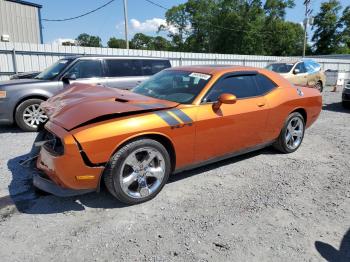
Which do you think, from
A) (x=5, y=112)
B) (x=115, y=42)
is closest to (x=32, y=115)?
(x=5, y=112)

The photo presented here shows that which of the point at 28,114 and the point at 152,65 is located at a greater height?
the point at 152,65

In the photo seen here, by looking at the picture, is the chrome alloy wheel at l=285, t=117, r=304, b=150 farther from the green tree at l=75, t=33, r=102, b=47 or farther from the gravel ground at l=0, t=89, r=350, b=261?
the green tree at l=75, t=33, r=102, b=47

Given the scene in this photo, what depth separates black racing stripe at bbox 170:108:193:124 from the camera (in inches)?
134

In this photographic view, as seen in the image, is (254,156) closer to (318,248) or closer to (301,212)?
(301,212)

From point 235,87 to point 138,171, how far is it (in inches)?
74.9

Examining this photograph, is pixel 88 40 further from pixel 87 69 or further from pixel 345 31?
pixel 87 69

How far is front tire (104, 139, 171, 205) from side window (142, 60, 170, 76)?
5.01 meters

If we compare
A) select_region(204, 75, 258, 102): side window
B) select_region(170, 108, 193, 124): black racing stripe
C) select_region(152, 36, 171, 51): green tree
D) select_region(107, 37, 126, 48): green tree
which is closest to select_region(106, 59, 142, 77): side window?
select_region(204, 75, 258, 102): side window

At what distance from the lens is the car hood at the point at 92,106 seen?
298 cm

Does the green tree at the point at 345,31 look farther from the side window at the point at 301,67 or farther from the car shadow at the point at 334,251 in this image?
the car shadow at the point at 334,251

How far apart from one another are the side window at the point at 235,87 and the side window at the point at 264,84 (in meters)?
0.10

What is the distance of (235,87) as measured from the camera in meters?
4.15

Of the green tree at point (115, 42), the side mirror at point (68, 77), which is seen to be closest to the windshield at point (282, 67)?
the side mirror at point (68, 77)

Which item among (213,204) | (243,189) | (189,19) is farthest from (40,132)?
(189,19)
